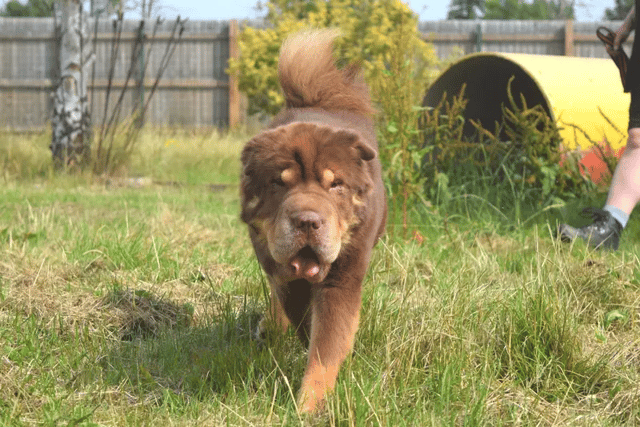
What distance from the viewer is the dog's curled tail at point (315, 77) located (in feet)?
11.2

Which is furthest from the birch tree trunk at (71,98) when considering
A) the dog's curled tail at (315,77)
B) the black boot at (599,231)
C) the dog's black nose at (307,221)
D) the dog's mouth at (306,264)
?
the dog's black nose at (307,221)

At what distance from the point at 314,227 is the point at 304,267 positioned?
0.19 meters

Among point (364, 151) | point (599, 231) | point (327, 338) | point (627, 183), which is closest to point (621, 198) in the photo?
point (627, 183)

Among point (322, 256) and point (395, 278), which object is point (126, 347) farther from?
point (395, 278)

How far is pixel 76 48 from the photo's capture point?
8820mm

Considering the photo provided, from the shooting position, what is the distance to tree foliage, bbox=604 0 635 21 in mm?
31166

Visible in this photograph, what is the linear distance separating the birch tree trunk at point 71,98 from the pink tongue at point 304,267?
6.92 m

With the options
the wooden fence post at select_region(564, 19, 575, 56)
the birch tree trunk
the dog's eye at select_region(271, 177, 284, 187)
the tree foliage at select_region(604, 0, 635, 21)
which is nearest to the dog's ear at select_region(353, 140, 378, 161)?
the dog's eye at select_region(271, 177, 284, 187)

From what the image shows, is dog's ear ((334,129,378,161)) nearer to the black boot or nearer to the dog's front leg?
the dog's front leg

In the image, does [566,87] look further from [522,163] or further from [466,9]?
[466,9]

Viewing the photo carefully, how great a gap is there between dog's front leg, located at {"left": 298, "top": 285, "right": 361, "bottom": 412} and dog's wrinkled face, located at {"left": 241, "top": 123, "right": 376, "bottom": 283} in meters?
0.14

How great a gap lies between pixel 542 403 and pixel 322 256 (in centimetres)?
84

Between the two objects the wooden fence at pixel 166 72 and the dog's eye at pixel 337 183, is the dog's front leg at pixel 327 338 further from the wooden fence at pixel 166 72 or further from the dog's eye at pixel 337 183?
the wooden fence at pixel 166 72

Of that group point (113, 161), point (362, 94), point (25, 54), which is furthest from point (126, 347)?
point (25, 54)
